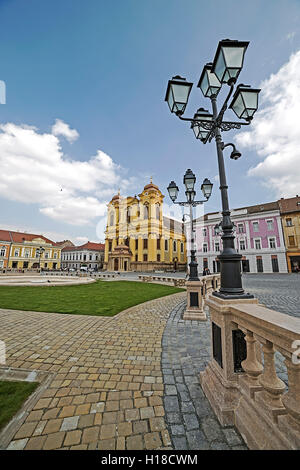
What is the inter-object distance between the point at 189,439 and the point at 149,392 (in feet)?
2.62

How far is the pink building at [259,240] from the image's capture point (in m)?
28.2

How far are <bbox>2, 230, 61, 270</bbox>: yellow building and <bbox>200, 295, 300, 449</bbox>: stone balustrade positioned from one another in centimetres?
4763

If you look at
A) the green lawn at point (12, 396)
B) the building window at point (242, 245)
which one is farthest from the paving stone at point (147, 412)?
the building window at point (242, 245)

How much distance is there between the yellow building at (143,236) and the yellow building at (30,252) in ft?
55.2

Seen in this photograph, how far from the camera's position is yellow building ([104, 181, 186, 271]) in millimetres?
40000

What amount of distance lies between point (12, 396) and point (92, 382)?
0.92m

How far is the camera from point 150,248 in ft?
132

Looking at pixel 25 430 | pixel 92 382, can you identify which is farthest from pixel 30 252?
pixel 25 430

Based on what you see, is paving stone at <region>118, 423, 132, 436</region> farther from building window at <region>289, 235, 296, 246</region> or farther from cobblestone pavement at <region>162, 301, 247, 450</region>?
building window at <region>289, 235, 296, 246</region>

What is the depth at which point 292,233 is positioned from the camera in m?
27.3

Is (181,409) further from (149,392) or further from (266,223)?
(266,223)

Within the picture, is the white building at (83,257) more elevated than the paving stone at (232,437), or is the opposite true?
the white building at (83,257)

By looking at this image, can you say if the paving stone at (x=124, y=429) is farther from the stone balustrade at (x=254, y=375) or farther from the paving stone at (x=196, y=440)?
the stone balustrade at (x=254, y=375)

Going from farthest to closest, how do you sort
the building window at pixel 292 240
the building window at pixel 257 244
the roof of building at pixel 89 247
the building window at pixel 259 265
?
the roof of building at pixel 89 247 < the building window at pixel 257 244 < the building window at pixel 259 265 < the building window at pixel 292 240
